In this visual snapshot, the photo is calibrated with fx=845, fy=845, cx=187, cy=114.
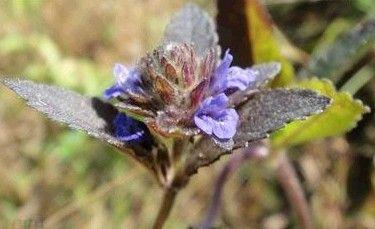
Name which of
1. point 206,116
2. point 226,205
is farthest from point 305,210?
point 206,116

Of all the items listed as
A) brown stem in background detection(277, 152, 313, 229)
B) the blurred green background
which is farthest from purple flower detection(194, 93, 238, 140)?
the blurred green background

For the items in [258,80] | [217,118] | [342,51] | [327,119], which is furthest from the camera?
[342,51]

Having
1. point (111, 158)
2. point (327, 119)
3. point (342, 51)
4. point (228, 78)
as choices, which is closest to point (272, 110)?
point (228, 78)

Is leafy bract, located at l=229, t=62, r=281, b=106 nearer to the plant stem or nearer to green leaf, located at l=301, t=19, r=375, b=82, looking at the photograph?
the plant stem

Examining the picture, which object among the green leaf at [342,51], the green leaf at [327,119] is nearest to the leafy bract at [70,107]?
the green leaf at [327,119]

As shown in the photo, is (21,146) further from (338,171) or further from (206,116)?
(206,116)

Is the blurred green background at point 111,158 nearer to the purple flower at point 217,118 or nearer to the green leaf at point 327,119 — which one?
the green leaf at point 327,119

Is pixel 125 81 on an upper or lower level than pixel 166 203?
upper

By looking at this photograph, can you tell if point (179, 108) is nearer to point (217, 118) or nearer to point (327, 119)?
point (217, 118)
